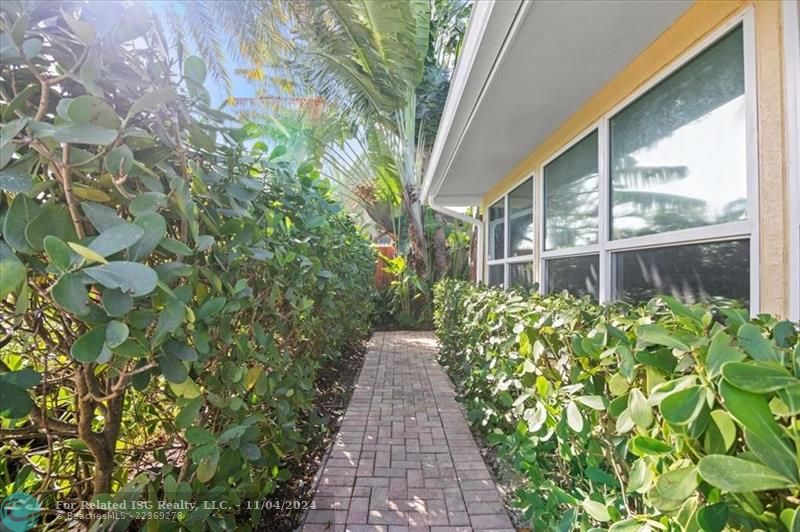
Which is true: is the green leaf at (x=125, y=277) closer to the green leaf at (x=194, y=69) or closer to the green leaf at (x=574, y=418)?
the green leaf at (x=194, y=69)

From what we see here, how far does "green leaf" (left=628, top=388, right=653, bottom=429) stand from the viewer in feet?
3.09

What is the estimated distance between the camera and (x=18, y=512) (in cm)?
105

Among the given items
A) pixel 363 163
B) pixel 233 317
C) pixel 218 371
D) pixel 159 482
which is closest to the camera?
pixel 159 482

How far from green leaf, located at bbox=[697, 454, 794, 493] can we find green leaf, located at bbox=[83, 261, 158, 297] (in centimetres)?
115

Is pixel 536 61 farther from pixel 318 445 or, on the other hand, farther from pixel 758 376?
pixel 318 445

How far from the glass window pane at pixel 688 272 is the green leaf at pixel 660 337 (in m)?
1.25

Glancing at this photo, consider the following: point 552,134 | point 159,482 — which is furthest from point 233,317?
point 552,134

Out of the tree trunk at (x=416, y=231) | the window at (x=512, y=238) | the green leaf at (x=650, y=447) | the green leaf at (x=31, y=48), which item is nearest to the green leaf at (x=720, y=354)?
the green leaf at (x=650, y=447)

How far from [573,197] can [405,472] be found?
2.85 meters

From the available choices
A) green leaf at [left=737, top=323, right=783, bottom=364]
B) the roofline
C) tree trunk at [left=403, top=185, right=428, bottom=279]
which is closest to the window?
the roofline

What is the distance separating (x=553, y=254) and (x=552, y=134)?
1.27 metres

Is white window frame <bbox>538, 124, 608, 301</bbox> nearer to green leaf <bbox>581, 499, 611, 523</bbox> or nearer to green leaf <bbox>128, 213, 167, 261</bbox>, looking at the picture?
green leaf <bbox>581, 499, 611, 523</bbox>

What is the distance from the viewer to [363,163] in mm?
9977

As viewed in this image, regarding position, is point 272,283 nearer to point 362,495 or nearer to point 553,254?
point 362,495
